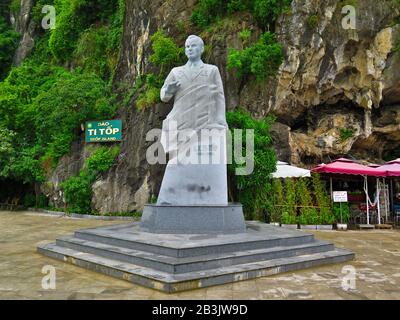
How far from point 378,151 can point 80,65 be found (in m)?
16.0

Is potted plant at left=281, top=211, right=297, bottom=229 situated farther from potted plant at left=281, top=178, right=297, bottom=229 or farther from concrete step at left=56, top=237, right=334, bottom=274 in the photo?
concrete step at left=56, top=237, right=334, bottom=274

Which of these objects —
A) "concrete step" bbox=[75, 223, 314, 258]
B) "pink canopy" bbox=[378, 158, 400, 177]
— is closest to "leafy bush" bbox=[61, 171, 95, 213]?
"concrete step" bbox=[75, 223, 314, 258]

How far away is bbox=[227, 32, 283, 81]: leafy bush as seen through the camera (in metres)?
13.7

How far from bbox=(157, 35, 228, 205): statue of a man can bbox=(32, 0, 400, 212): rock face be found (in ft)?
21.9

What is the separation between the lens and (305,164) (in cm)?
1595

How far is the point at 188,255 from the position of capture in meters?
5.11

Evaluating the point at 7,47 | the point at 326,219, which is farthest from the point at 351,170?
the point at 7,47

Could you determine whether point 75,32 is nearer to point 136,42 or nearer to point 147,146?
point 136,42

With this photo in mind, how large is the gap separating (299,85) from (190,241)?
1069cm

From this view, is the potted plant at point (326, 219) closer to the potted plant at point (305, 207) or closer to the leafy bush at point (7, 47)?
the potted plant at point (305, 207)

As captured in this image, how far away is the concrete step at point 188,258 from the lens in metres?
4.81

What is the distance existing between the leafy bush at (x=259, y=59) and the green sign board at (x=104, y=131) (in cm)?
533

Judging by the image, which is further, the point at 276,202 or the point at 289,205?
the point at 276,202

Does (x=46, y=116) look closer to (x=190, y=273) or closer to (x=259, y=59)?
(x=259, y=59)
